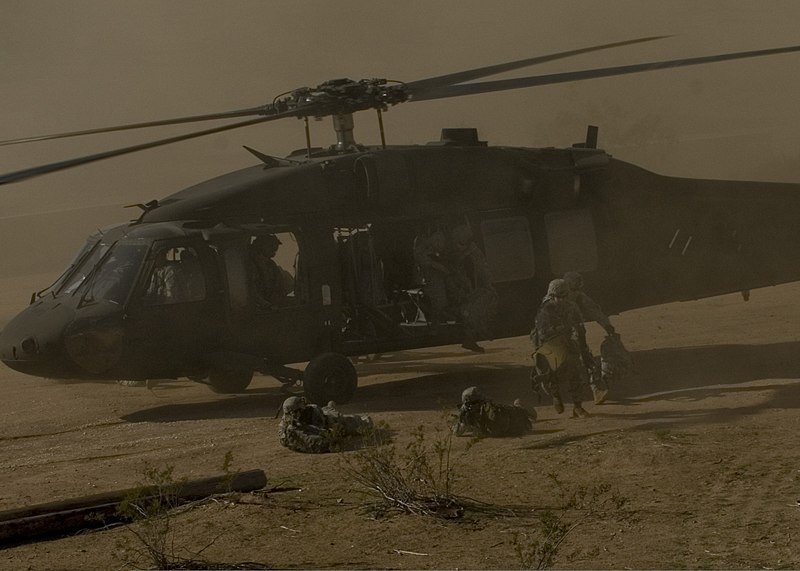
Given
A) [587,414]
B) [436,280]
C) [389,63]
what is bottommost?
[587,414]

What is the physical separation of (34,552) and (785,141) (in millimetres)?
49919

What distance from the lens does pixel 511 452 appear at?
932 cm

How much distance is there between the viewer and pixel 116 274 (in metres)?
11.9

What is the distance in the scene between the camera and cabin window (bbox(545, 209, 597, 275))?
1350 centimetres

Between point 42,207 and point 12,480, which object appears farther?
point 42,207

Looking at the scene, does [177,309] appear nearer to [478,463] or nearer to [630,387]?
[478,463]

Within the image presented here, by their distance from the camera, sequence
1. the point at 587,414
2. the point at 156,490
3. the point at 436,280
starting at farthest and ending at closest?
the point at 436,280
the point at 587,414
the point at 156,490

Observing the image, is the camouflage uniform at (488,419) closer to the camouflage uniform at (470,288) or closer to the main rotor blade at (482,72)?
the camouflage uniform at (470,288)

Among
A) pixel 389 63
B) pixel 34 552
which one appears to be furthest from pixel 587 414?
pixel 389 63

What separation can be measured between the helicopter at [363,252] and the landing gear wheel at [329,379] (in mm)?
15

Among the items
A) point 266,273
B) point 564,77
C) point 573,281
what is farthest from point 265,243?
point 564,77

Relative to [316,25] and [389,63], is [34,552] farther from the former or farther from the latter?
[316,25]

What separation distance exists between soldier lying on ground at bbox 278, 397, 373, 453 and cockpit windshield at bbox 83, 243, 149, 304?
237 cm

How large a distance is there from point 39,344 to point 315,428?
3048 millimetres
